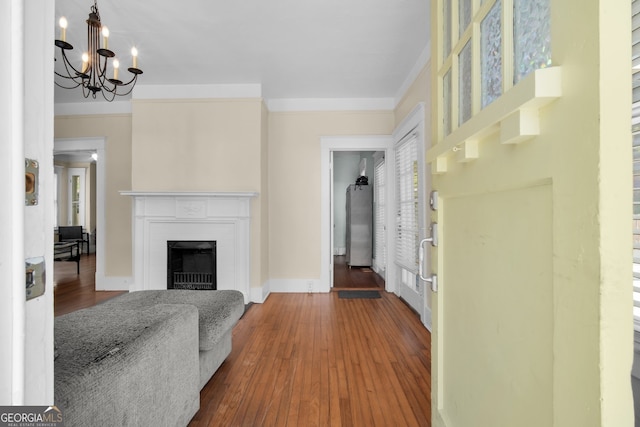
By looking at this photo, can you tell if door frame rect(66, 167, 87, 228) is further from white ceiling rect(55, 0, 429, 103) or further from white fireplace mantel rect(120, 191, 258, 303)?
white fireplace mantel rect(120, 191, 258, 303)

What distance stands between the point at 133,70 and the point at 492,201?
243 cm

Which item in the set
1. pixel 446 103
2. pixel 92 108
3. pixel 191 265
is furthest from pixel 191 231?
pixel 446 103

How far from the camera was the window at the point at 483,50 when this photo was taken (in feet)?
1.94

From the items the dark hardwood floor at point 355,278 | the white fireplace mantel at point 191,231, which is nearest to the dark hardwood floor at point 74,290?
the white fireplace mantel at point 191,231

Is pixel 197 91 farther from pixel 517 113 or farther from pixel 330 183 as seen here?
pixel 517 113

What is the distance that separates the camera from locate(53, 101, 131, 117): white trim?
13.5ft

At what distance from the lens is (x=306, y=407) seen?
5.32ft

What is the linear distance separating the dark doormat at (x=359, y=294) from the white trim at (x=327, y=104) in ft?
8.49

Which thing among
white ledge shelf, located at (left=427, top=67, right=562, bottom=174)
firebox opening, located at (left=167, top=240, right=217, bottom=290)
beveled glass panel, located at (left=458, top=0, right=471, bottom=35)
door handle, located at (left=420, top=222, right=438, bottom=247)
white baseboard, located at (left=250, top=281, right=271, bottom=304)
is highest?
beveled glass panel, located at (left=458, top=0, right=471, bottom=35)

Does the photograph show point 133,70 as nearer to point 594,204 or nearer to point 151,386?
point 151,386

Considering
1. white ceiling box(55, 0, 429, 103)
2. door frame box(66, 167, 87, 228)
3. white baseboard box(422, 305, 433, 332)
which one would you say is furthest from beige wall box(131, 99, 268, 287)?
door frame box(66, 167, 87, 228)

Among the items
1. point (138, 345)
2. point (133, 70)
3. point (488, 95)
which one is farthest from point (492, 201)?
point (133, 70)

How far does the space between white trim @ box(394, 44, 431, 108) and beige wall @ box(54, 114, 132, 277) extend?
384 cm

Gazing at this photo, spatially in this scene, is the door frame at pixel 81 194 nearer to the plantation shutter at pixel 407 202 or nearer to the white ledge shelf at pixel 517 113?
the plantation shutter at pixel 407 202
